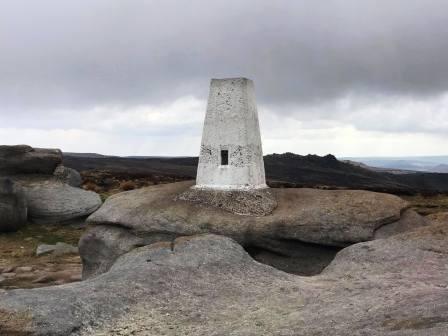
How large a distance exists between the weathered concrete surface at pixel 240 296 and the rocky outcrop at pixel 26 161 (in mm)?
19459

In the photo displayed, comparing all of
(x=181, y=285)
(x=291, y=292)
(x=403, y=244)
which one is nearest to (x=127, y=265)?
(x=181, y=285)

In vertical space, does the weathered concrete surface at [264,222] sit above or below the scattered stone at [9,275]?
above

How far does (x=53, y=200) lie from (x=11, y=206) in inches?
138

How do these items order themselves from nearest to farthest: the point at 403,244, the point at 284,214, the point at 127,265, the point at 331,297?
the point at 331,297
the point at 127,265
the point at 403,244
the point at 284,214

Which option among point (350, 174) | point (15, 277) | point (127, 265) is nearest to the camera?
point (127, 265)

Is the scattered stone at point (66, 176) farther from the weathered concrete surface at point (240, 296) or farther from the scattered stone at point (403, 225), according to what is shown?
the scattered stone at point (403, 225)

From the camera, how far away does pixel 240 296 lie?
13523mm

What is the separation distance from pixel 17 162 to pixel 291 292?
23947mm

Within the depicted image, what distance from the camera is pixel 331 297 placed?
43.3 feet

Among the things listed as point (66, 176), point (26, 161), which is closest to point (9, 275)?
point (26, 161)

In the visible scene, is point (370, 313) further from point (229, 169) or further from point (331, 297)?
point (229, 169)

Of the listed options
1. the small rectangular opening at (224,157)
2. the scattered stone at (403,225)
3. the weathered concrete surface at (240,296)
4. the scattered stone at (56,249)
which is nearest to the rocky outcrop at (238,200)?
the small rectangular opening at (224,157)

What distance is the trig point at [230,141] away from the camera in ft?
66.2

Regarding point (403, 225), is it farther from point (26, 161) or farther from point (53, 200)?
point (26, 161)
